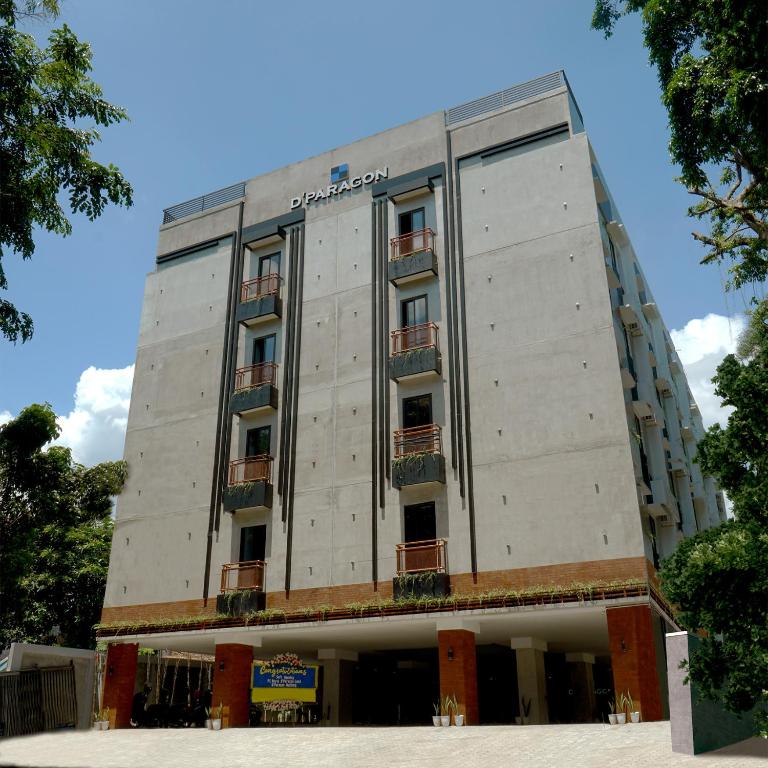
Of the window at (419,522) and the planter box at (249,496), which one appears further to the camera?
the planter box at (249,496)

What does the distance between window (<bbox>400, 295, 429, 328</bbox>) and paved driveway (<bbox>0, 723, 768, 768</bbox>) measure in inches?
588

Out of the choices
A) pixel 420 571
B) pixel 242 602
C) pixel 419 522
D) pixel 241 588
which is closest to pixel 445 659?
pixel 420 571

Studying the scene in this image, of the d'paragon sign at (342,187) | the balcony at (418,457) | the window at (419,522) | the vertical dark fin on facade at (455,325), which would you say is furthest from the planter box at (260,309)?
the window at (419,522)

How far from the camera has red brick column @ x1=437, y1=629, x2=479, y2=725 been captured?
24203 mm

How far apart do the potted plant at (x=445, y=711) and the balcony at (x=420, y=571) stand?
10.6 feet

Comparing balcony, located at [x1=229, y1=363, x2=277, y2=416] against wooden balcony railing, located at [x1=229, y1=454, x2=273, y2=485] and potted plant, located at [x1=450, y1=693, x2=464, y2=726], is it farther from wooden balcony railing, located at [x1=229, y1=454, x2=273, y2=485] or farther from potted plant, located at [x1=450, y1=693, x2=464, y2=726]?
potted plant, located at [x1=450, y1=693, x2=464, y2=726]

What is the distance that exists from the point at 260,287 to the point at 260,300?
1.06m

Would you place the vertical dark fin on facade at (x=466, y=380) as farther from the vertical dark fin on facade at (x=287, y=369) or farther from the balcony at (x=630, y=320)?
the vertical dark fin on facade at (x=287, y=369)

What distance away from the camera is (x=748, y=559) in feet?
47.9

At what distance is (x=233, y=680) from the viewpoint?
2831 centimetres

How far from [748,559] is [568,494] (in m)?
10.6

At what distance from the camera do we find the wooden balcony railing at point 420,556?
1040 inches

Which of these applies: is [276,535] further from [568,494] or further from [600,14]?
[600,14]

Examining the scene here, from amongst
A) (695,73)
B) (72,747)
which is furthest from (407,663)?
(695,73)
